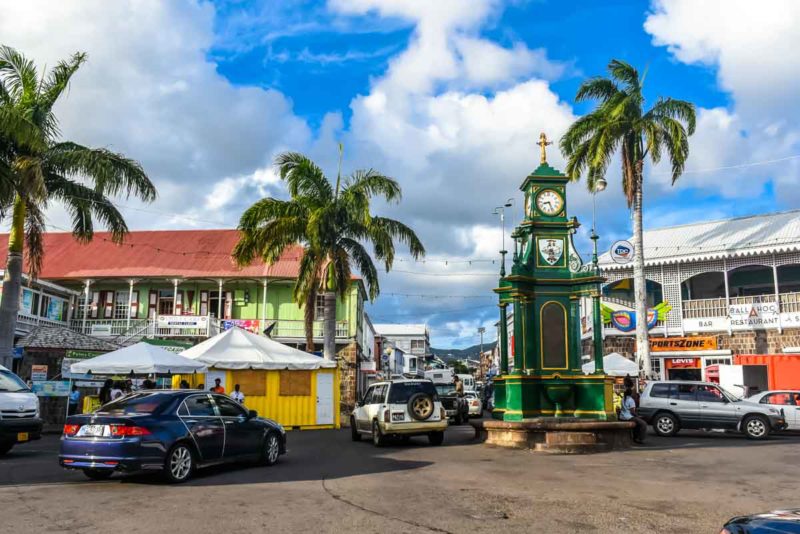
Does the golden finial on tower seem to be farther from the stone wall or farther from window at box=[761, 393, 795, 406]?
the stone wall

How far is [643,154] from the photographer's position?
91.0 feet

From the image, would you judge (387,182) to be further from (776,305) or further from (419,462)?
(776,305)

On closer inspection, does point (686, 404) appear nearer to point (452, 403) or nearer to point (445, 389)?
point (452, 403)

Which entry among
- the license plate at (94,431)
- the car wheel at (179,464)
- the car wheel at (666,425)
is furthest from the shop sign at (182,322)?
the license plate at (94,431)

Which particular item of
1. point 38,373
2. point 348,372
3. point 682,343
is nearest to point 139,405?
point 38,373

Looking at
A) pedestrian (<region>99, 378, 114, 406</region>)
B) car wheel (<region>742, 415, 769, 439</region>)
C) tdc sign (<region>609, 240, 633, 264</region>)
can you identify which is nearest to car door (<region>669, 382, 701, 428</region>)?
car wheel (<region>742, 415, 769, 439</region>)

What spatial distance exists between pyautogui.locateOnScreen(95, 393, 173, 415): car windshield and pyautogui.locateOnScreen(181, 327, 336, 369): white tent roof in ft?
35.4

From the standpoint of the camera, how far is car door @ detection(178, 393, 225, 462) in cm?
1050

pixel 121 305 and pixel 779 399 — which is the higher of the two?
pixel 121 305

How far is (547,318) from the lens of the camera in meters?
18.0

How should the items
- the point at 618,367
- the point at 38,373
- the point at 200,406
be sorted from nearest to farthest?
the point at 200,406, the point at 38,373, the point at 618,367

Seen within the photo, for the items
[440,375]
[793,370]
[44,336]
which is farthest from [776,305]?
[44,336]

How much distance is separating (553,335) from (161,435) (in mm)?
11091

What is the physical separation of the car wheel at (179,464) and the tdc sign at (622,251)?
1036 inches
